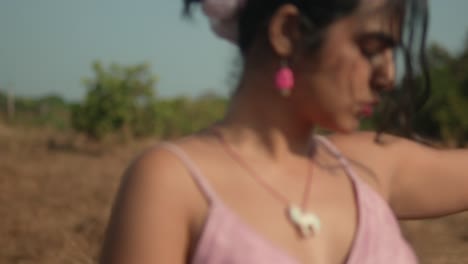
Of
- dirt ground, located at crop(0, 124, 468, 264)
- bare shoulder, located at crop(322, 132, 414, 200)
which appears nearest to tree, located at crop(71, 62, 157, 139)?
dirt ground, located at crop(0, 124, 468, 264)

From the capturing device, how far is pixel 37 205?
17.3 ft

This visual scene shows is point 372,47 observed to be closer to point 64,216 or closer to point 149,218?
point 149,218

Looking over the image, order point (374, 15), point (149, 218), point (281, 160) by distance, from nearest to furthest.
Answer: point (149, 218) < point (374, 15) < point (281, 160)

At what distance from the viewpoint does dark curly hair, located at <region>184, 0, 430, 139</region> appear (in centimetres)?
106

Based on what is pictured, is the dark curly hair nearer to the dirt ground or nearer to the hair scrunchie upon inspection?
the hair scrunchie

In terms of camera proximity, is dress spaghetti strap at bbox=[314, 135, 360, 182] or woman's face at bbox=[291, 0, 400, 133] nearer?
woman's face at bbox=[291, 0, 400, 133]

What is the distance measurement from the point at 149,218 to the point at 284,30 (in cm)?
36

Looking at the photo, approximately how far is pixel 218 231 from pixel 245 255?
52mm

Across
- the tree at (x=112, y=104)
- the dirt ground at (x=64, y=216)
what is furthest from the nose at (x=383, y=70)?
the tree at (x=112, y=104)

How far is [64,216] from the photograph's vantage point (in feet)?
15.8

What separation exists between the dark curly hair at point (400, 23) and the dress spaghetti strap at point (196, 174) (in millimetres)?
241

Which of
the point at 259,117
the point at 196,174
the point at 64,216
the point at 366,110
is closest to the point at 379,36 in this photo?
the point at 366,110

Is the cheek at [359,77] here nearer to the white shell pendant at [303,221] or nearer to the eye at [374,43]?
the eye at [374,43]

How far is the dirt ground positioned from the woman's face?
157 centimetres
